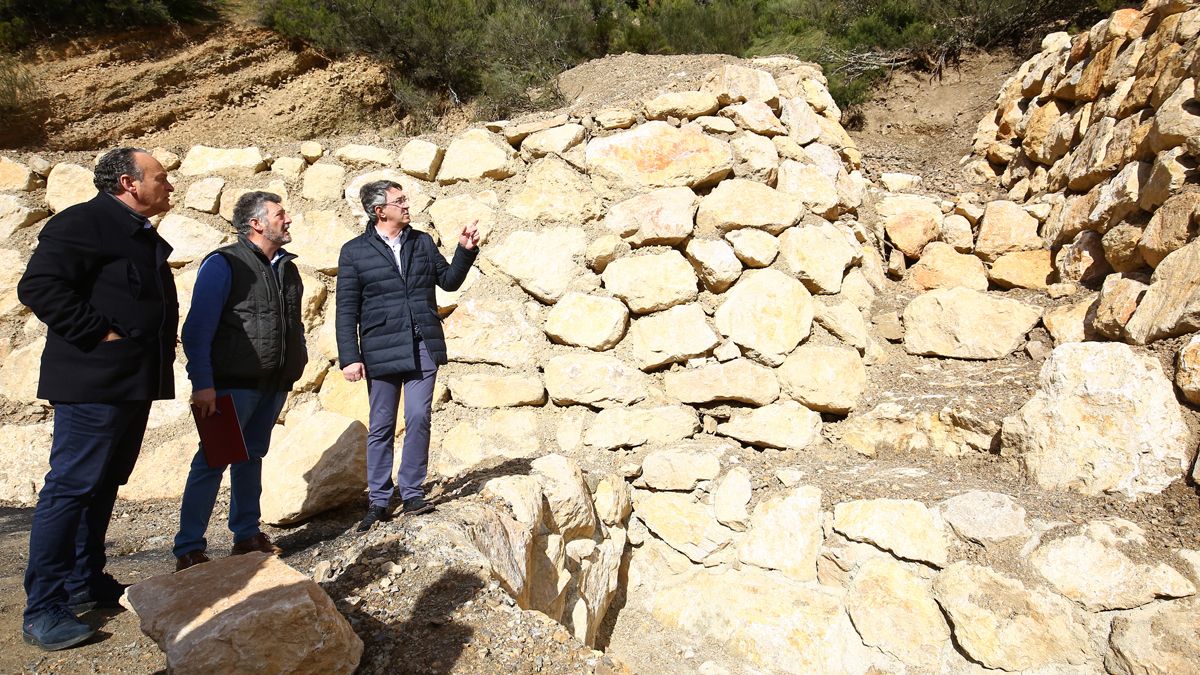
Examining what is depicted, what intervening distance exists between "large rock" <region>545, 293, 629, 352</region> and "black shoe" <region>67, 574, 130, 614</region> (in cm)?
250

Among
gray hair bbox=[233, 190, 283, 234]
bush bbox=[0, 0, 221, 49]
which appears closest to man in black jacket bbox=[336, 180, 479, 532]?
gray hair bbox=[233, 190, 283, 234]

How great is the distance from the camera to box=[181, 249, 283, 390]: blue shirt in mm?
2611

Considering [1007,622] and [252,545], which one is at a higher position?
[252,545]

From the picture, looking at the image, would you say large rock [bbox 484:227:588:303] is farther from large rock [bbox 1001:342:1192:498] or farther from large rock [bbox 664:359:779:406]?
large rock [bbox 1001:342:1192:498]

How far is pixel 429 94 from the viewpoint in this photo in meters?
6.40

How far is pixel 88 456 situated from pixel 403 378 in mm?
1150

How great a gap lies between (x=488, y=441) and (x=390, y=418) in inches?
45.2

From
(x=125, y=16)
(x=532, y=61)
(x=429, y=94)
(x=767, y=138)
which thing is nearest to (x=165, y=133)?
(x=125, y=16)

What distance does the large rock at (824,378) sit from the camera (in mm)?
4109

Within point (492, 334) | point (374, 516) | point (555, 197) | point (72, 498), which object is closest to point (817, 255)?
point (555, 197)

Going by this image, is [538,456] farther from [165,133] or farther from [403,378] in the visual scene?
[165,133]

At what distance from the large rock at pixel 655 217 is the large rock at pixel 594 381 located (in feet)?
2.62

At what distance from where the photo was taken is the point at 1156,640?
9.29 ft

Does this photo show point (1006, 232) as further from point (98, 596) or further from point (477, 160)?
point (98, 596)
